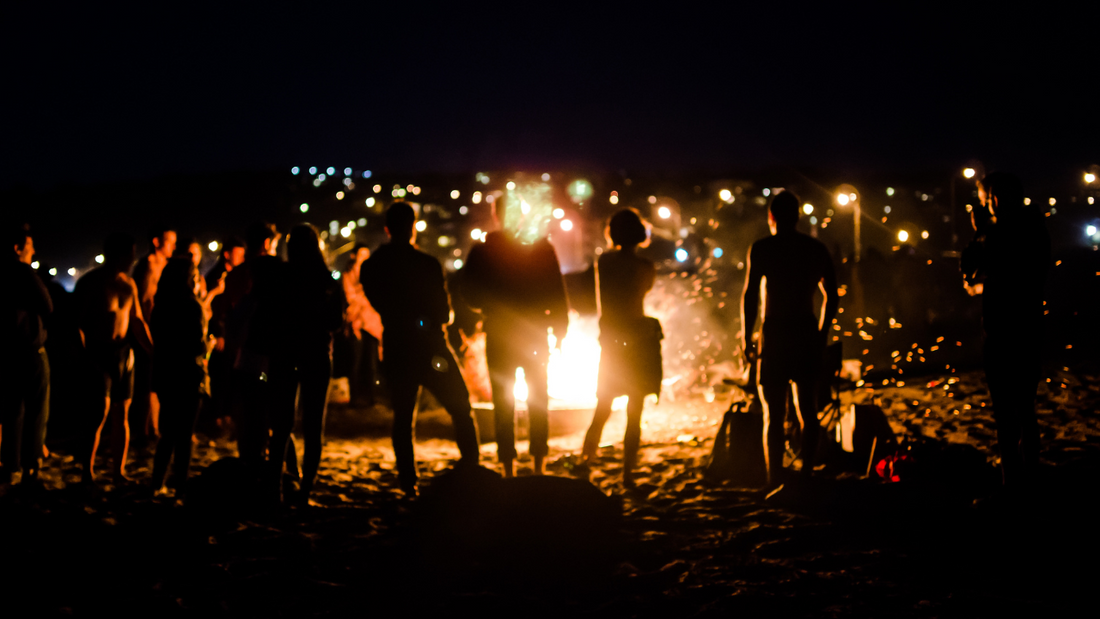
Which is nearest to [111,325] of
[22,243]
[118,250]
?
[118,250]

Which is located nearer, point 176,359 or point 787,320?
point 787,320

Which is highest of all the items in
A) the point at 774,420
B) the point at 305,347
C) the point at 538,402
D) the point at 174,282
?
the point at 174,282

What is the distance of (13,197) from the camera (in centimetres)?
2105

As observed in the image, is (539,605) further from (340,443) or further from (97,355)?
(340,443)

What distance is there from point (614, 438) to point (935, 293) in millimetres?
8069

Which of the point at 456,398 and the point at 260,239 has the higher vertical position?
the point at 260,239

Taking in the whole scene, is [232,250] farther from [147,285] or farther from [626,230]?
[626,230]

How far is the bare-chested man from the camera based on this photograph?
14.6 feet

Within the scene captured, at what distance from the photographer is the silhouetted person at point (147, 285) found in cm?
528

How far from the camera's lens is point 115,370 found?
180 inches

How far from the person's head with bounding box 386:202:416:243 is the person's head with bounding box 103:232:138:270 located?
5.78 ft

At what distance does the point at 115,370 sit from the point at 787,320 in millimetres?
4373

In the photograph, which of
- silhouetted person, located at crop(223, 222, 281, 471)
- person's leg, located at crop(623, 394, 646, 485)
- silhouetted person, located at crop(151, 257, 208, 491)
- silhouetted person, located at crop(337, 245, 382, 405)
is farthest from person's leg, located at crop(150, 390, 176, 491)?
silhouetted person, located at crop(337, 245, 382, 405)

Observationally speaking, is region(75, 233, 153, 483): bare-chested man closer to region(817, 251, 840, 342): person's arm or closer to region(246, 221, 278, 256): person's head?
region(246, 221, 278, 256): person's head
